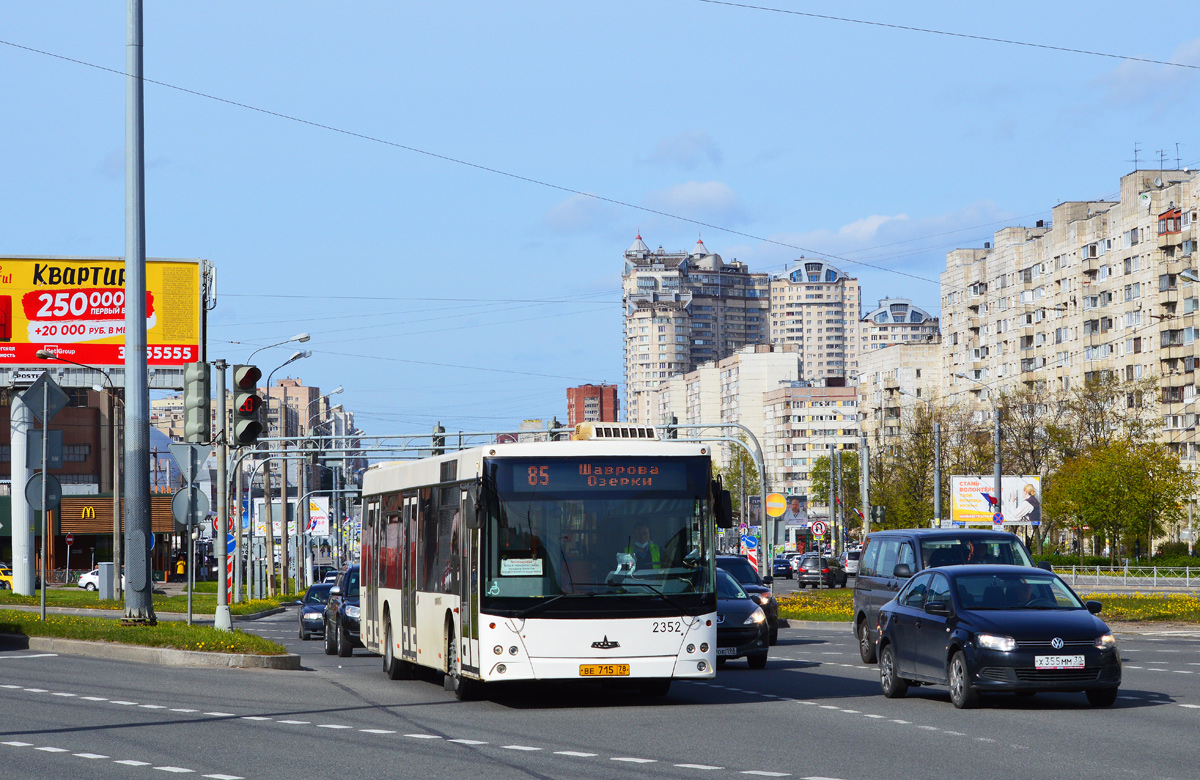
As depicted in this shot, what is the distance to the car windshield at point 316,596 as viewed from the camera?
36.4 meters

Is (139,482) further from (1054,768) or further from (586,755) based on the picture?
(1054,768)

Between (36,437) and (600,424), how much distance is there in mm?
10489

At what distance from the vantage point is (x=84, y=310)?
188 ft

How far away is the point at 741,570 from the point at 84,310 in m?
36.3

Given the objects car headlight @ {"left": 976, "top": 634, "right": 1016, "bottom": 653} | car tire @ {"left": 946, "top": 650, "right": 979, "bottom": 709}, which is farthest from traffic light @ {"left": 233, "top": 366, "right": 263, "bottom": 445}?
car headlight @ {"left": 976, "top": 634, "right": 1016, "bottom": 653}

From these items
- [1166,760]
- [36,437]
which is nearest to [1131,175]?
[36,437]

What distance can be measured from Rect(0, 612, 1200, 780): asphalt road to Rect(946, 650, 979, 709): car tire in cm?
15

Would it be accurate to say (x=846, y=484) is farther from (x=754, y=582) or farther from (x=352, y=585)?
(x=754, y=582)

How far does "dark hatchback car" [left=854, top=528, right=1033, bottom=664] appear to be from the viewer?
70.8 feet

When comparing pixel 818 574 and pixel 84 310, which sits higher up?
pixel 84 310

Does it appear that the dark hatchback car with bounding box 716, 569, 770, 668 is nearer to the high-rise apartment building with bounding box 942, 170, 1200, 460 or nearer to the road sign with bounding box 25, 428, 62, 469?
the road sign with bounding box 25, 428, 62, 469

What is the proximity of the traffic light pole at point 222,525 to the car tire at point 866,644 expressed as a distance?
9.52 meters

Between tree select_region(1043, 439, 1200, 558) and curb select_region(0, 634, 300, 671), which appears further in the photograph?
tree select_region(1043, 439, 1200, 558)

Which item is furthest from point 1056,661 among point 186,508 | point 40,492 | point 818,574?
point 818,574
